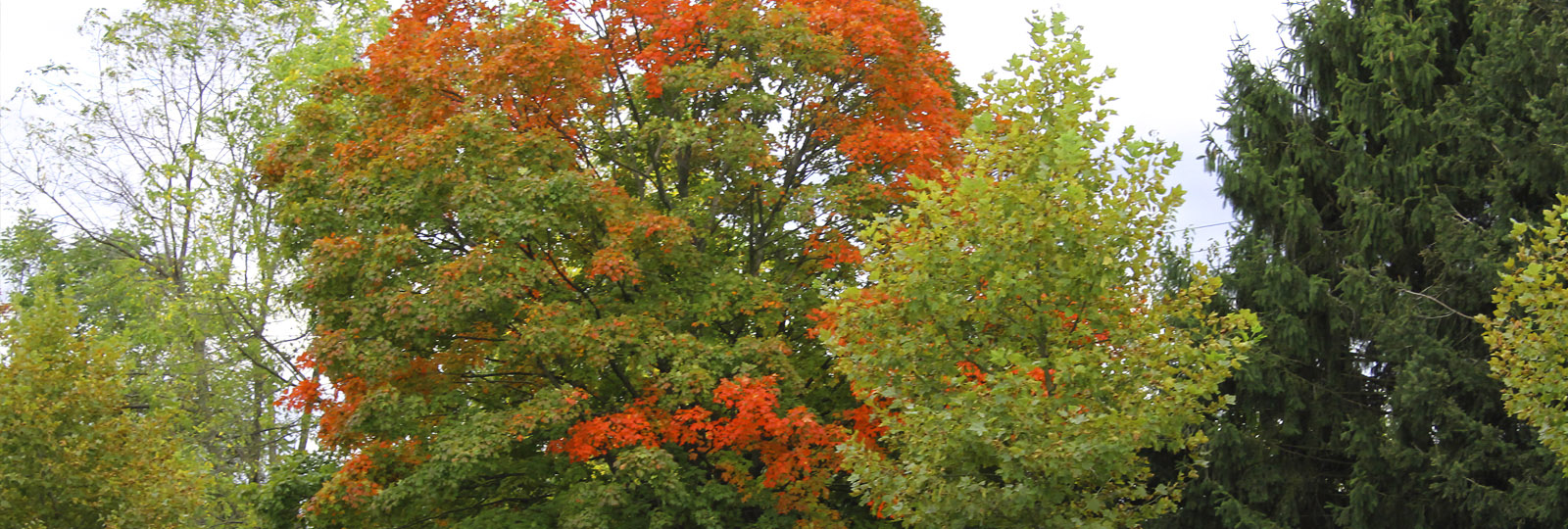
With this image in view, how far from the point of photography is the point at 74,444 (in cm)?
1592

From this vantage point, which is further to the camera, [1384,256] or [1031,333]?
[1384,256]

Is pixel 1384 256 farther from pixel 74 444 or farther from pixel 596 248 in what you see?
pixel 74 444

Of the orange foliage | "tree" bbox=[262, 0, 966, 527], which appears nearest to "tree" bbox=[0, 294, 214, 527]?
"tree" bbox=[262, 0, 966, 527]

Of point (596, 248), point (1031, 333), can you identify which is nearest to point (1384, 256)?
point (1031, 333)

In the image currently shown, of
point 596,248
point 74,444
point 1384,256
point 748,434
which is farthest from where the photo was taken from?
point 1384,256

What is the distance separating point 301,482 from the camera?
571 inches

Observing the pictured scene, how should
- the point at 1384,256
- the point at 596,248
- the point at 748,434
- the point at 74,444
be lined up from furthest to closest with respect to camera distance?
the point at 1384,256 → the point at 74,444 → the point at 596,248 → the point at 748,434

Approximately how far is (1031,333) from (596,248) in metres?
6.20

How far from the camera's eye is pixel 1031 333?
10281 mm

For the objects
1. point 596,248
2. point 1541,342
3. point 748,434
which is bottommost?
point 1541,342

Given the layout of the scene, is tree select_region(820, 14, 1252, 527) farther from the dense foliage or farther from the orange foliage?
the orange foliage

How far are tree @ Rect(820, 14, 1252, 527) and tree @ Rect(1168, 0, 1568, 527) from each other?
19.5 feet

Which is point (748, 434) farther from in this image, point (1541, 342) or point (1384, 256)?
point (1384, 256)

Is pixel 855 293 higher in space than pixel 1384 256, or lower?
lower
